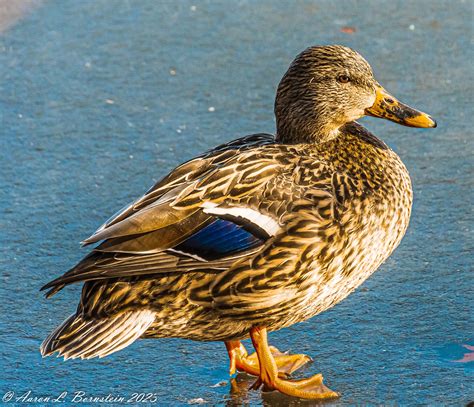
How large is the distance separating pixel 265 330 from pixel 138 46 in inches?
141

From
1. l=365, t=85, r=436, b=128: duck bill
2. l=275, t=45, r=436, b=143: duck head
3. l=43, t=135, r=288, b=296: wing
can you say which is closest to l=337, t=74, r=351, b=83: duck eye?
l=275, t=45, r=436, b=143: duck head

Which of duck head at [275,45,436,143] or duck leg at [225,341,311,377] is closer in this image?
duck leg at [225,341,311,377]

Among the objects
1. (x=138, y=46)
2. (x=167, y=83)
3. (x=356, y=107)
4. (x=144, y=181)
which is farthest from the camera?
(x=138, y=46)

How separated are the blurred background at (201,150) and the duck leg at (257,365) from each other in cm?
6

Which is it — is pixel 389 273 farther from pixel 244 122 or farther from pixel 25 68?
pixel 25 68

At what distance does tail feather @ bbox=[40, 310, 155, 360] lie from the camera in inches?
154

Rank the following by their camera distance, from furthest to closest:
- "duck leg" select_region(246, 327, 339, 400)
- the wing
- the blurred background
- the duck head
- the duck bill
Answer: the duck bill
the duck head
the blurred background
"duck leg" select_region(246, 327, 339, 400)
the wing

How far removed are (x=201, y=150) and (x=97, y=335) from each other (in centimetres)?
218

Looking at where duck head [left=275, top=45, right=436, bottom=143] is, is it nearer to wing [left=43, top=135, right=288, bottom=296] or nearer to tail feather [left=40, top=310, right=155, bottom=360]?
wing [left=43, top=135, right=288, bottom=296]

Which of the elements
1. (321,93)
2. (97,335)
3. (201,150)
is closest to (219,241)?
(97,335)

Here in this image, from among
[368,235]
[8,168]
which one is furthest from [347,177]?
[8,168]

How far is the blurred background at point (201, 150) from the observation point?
4.17 metres

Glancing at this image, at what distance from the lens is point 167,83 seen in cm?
684

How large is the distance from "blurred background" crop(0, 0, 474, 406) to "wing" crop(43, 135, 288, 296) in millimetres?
515
